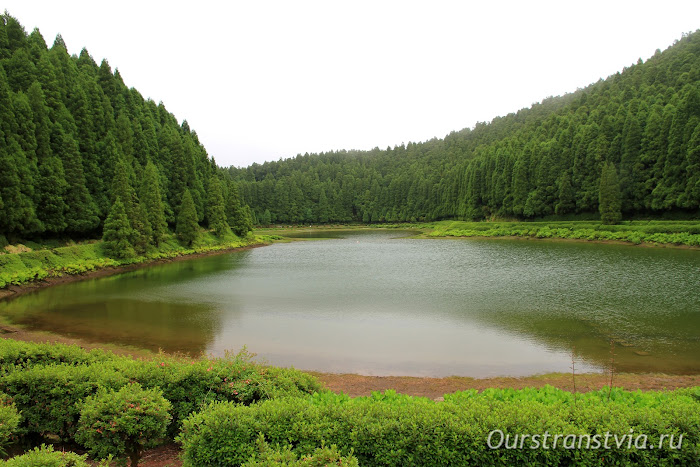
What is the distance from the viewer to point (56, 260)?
2808 centimetres

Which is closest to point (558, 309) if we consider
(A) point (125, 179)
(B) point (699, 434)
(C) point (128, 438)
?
(B) point (699, 434)

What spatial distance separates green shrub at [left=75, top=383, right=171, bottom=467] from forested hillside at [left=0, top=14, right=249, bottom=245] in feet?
94.9

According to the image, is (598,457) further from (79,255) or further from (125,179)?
(125,179)

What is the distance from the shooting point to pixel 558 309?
53.7 feet

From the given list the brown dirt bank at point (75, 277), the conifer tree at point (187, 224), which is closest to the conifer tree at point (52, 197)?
the brown dirt bank at point (75, 277)

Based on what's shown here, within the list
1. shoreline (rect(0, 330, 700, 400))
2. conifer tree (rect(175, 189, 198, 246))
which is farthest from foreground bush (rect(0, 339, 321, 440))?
conifer tree (rect(175, 189, 198, 246))

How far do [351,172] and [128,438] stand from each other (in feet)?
480

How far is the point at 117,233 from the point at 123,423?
33609mm

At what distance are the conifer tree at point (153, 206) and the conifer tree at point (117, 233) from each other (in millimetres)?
5781

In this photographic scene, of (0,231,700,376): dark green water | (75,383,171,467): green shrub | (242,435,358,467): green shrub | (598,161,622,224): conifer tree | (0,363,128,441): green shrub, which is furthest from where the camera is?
(598,161,622,224): conifer tree

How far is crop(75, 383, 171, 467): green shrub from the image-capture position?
5.04 m

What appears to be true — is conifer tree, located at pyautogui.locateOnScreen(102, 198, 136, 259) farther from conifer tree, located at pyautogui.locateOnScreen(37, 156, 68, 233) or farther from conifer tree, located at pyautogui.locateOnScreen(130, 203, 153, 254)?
conifer tree, located at pyautogui.locateOnScreen(37, 156, 68, 233)

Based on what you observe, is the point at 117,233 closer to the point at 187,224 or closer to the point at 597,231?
the point at 187,224

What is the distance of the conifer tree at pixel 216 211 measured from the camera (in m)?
56.2
